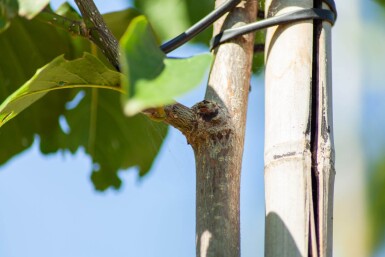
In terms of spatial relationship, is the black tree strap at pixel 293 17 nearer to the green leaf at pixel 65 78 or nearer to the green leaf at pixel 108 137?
the green leaf at pixel 65 78

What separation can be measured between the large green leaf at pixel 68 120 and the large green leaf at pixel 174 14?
37 millimetres

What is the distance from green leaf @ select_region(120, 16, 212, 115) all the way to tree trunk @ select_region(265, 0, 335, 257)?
151 mm

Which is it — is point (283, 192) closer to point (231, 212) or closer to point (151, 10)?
point (231, 212)

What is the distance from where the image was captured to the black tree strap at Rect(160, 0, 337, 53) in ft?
1.82

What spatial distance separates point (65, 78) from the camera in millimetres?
543

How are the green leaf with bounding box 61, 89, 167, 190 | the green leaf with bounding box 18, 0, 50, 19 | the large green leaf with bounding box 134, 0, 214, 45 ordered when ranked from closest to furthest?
the green leaf with bounding box 18, 0, 50, 19 < the large green leaf with bounding box 134, 0, 214, 45 < the green leaf with bounding box 61, 89, 167, 190

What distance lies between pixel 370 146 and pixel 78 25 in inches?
19.3

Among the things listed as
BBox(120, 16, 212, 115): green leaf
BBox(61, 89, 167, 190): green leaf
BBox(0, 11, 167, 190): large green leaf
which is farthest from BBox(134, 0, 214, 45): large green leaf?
BBox(120, 16, 212, 115): green leaf

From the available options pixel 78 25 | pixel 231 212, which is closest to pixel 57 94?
pixel 78 25

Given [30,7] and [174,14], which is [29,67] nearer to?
[174,14]

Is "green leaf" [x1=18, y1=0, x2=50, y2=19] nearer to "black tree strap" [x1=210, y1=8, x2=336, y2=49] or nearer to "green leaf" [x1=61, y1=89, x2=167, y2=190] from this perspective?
"black tree strap" [x1=210, y1=8, x2=336, y2=49]

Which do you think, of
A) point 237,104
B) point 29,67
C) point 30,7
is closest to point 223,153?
point 237,104

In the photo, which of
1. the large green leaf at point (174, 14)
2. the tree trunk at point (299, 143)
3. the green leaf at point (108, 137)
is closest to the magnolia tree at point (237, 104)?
the tree trunk at point (299, 143)

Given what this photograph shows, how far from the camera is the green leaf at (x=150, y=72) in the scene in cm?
32
